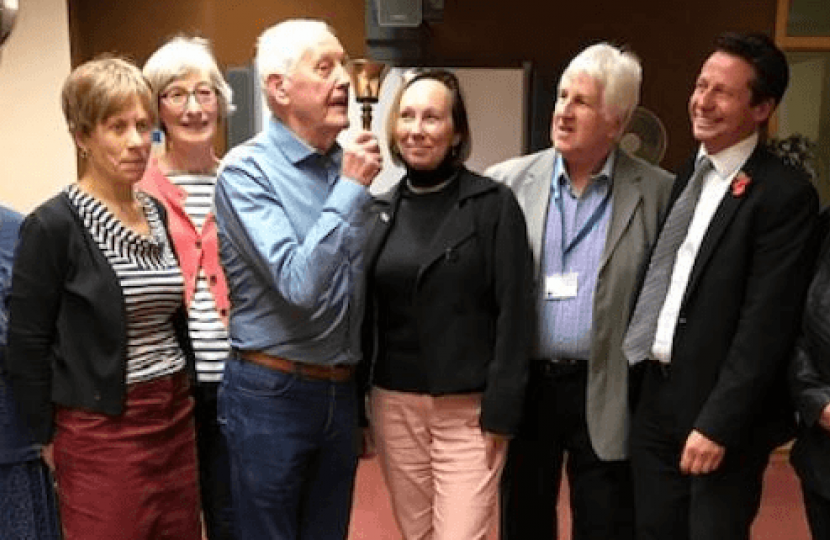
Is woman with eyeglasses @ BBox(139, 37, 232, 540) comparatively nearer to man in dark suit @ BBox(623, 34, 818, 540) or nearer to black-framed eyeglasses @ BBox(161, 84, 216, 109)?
black-framed eyeglasses @ BBox(161, 84, 216, 109)

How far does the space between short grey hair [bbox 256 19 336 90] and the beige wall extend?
3.16m

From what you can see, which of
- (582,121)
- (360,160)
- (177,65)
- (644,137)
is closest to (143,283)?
(360,160)

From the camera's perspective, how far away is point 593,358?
209cm

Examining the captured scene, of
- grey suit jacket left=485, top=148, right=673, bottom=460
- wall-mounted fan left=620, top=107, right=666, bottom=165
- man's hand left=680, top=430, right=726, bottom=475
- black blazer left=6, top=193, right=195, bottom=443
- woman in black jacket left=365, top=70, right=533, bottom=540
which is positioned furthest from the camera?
wall-mounted fan left=620, top=107, right=666, bottom=165

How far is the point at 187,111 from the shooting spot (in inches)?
85.8

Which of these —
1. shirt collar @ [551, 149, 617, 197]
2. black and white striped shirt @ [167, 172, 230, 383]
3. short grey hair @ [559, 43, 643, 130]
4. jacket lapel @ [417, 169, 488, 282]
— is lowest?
black and white striped shirt @ [167, 172, 230, 383]

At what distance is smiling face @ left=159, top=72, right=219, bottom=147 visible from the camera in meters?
2.19

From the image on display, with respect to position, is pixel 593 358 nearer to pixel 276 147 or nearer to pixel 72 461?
pixel 276 147

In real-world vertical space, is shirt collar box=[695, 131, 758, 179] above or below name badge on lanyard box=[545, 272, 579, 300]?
above

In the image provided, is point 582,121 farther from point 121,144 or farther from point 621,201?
point 121,144

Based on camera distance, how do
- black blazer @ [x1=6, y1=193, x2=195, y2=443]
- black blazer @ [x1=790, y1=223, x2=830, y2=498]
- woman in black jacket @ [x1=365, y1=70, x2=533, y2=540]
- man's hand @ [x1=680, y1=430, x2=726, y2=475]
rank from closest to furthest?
black blazer @ [x1=6, y1=193, x2=195, y2=443]
black blazer @ [x1=790, y1=223, x2=830, y2=498]
man's hand @ [x1=680, y1=430, x2=726, y2=475]
woman in black jacket @ [x1=365, y1=70, x2=533, y2=540]

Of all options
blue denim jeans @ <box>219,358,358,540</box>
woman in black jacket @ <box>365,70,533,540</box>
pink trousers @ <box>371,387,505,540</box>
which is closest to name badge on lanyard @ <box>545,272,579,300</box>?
woman in black jacket @ <box>365,70,533,540</box>

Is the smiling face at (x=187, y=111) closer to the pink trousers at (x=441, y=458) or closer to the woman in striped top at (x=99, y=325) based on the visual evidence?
the woman in striped top at (x=99, y=325)

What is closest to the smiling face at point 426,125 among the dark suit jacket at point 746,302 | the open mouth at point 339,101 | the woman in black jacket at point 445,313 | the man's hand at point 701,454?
the woman in black jacket at point 445,313
